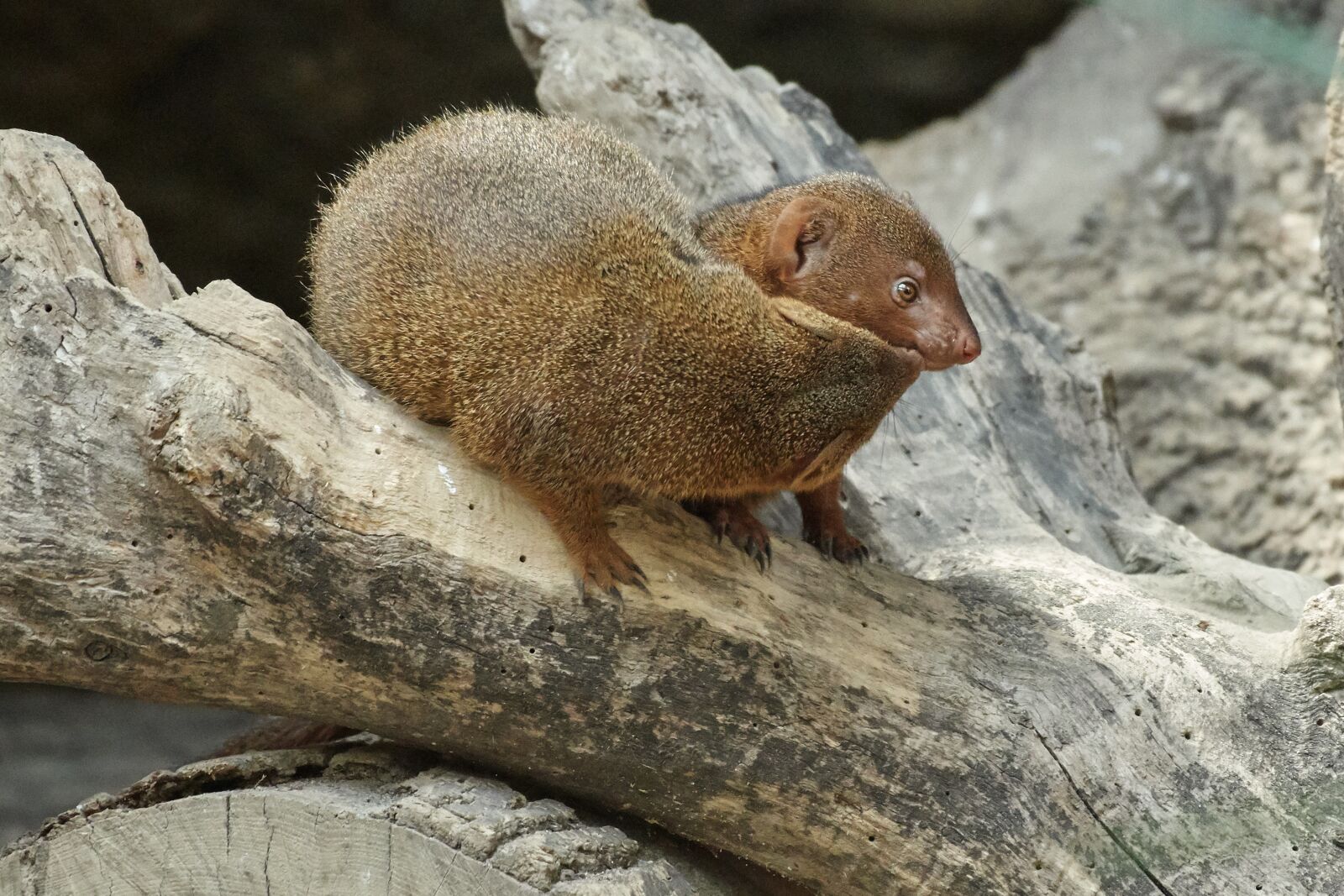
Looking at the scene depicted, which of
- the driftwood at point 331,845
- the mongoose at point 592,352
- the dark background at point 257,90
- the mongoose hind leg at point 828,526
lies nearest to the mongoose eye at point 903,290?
the mongoose at point 592,352

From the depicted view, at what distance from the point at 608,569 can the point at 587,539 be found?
8 cm

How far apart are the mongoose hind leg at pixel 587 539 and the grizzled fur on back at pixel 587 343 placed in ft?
0.10

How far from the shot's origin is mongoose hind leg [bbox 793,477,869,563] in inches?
122

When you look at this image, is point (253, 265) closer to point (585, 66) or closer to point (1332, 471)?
point (585, 66)

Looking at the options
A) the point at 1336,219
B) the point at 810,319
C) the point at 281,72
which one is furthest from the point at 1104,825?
the point at 281,72

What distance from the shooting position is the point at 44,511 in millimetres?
2266

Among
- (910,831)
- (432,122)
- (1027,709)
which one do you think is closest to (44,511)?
(432,122)

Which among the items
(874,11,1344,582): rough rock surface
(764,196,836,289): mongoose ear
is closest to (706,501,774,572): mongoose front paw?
(764,196,836,289): mongoose ear

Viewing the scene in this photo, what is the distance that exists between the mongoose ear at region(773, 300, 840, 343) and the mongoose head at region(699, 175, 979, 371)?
32 cm

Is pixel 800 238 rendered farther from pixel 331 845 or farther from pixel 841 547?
pixel 331 845

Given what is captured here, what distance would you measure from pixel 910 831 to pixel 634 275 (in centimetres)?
129

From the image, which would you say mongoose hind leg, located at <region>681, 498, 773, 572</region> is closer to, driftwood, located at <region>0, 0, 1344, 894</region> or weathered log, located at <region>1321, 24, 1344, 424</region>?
driftwood, located at <region>0, 0, 1344, 894</region>

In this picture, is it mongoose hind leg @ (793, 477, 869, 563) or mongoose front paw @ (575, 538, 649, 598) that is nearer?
mongoose front paw @ (575, 538, 649, 598)

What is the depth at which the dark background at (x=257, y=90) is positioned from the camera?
19.5ft
